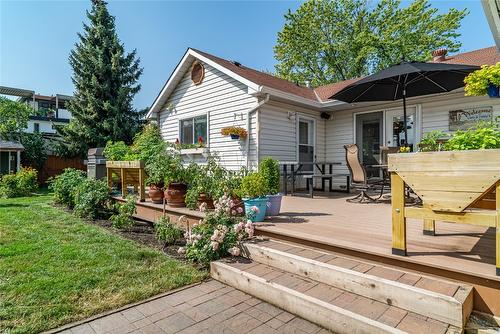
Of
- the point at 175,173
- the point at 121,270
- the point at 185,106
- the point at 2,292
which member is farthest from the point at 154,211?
the point at 185,106

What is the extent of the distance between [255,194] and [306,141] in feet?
15.6

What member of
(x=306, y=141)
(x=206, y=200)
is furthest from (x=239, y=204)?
(x=306, y=141)

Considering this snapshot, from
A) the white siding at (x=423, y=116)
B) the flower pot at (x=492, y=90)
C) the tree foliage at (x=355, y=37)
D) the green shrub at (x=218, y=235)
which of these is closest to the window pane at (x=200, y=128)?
the white siding at (x=423, y=116)

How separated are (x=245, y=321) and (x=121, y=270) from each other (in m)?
1.60

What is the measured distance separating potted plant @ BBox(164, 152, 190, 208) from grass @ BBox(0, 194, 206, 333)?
1019 millimetres

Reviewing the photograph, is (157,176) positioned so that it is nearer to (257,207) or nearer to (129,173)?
(129,173)

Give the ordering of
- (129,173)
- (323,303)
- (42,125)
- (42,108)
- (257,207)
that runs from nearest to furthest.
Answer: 1. (323,303)
2. (257,207)
3. (129,173)
4. (42,125)
5. (42,108)

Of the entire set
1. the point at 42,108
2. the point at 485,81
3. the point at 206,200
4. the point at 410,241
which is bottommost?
the point at 410,241

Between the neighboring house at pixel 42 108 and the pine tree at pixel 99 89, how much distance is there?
31.9ft

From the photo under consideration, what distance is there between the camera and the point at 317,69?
21.1 meters

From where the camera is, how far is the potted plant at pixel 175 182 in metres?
4.96

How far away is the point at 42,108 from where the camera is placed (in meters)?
27.6

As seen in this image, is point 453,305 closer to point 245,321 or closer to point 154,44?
point 245,321

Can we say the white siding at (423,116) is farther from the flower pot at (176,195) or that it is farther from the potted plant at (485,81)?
the flower pot at (176,195)
